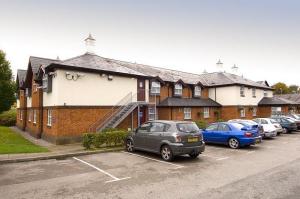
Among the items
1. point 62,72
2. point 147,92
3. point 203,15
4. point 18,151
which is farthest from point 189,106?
point 18,151

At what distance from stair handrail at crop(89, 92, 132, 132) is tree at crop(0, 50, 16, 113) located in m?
13.7

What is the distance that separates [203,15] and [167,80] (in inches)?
324

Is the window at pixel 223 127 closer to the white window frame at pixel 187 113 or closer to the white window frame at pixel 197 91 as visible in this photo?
the white window frame at pixel 187 113

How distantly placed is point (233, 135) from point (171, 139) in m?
5.42

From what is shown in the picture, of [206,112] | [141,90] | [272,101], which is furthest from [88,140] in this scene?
[272,101]

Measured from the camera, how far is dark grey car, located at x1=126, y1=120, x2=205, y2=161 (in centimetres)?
1069

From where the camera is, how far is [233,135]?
14.5 metres

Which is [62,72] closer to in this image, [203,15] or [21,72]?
[203,15]

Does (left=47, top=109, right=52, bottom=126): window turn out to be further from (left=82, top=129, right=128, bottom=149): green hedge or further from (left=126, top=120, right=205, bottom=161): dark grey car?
(left=126, top=120, right=205, bottom=161): dark grey car

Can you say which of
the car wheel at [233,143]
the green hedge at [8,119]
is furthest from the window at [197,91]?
the green hedge at [8,119]

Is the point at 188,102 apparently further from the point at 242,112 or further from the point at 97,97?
the point at 97,97

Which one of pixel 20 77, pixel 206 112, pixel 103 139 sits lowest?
pixel 103 139

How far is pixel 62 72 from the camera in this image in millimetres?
16297

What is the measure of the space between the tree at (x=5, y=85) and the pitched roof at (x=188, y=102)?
16.0 m
